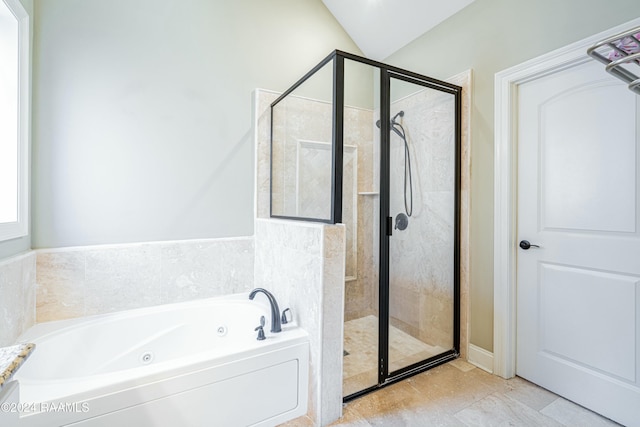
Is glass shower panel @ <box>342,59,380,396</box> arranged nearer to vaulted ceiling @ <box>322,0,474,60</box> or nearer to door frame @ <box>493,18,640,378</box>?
door frame @ <box>493,18,640,378</box>

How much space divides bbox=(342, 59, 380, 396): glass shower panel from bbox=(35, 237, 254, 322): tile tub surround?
0.90m

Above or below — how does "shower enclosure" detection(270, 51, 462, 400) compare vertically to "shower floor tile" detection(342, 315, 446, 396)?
above

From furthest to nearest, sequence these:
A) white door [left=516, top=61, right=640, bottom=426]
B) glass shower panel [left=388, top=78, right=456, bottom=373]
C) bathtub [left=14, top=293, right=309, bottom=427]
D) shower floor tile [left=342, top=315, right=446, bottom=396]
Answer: glass shower panel [left=388, top=78, right=456, bottom=373] < shower floor tile [left=342, top=315, right=446, bottom=396] < white door [left=516, top=61, right=640, bottom=426] < bathtub [left=14, top=293, right=309, bottom=427]

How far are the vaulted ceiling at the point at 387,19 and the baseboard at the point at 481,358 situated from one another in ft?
8.60

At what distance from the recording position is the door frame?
1973mm

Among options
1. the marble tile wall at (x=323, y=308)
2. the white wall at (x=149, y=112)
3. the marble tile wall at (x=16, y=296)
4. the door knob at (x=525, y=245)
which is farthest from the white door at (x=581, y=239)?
the marble tile wall at (x=16, y=296)

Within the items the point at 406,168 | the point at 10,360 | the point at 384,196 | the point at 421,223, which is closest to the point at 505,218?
the point at 421,223

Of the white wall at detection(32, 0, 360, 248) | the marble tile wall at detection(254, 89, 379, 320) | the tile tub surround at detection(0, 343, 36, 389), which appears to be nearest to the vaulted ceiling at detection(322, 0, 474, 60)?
the white wall at detection(32, 0, 360, 248)

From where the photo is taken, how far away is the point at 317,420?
1.59 m

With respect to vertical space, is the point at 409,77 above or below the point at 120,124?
above

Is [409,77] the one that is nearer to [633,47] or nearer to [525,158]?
[525,158]

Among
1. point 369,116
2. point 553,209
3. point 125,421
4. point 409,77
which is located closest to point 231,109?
point 369,116

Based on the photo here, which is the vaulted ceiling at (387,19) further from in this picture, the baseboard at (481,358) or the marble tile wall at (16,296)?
the marble tile wall at (16,296)

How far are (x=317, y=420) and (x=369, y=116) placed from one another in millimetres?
1939
